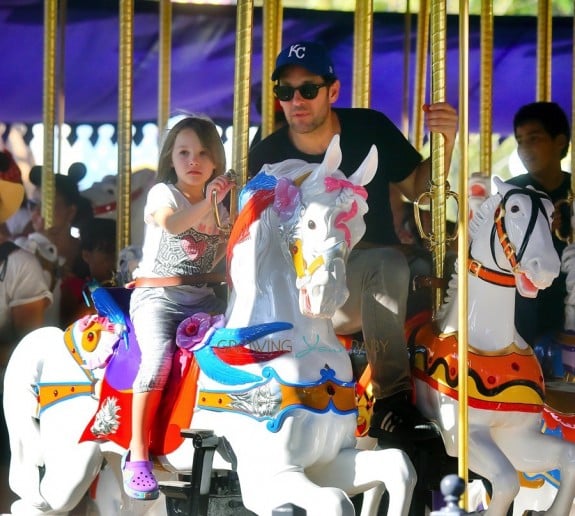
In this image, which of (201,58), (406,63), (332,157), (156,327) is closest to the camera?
(332,157)

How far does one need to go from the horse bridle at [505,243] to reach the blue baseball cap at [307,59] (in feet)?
2.98

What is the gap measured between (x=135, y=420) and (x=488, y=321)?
144 centimetres

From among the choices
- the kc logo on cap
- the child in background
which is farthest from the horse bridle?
the child in background

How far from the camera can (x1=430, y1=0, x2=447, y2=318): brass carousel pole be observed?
19.2 feet

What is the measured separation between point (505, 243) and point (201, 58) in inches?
215

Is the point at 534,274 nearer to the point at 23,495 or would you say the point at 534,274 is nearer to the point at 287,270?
the point at 287,270

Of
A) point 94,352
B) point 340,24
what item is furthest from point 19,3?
point 94,352

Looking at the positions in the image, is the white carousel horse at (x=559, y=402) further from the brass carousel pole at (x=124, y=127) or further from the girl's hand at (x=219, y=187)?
the brass carousel pole at (x=124, y=127)

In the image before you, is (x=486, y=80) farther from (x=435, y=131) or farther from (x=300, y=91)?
(x=300, y=91)

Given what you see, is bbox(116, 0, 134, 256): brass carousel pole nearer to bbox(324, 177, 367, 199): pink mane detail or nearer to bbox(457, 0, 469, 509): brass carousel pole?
bbox(324, 177, 367, 199): pink mane detail

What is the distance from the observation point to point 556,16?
1045 centimetres

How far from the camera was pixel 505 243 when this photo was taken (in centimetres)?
553

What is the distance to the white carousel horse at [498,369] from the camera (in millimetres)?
5535

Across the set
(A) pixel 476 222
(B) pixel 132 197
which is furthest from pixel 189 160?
(B) pixel 132 197
